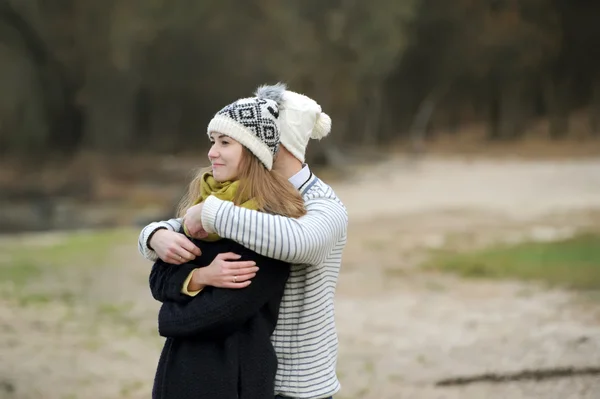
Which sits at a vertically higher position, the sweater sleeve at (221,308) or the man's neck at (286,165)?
the man's neck at (286,165)

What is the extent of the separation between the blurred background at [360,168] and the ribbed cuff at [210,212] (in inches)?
116

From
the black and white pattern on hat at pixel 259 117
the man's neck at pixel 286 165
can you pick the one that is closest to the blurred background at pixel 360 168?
the man's neck at pixel 286 165

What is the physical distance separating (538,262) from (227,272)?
268 inches

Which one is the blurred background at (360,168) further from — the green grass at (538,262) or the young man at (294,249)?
the young man at (294,249)

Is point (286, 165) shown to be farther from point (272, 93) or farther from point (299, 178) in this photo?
point (272, 93)

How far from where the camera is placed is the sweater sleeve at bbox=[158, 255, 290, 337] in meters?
1.73

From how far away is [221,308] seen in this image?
173 cm

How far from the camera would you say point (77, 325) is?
6.13 m

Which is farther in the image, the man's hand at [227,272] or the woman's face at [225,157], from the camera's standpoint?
the woman's face at [225,157]

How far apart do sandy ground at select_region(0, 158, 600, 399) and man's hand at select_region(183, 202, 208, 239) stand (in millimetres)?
2778

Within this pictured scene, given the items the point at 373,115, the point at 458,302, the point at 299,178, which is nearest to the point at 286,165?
the point at 299,178

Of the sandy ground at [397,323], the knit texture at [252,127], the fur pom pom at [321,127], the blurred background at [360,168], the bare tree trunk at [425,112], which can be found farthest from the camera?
the bare tree trunk at [425,112]

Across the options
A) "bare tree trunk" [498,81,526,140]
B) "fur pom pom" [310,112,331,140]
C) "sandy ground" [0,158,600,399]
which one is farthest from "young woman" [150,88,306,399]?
"bare tree trunk" [498,81,526,140]

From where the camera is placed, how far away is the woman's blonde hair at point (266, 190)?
180 cm
